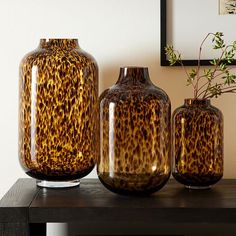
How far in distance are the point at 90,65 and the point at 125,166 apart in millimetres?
214

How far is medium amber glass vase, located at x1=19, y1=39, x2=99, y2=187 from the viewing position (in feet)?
3.08

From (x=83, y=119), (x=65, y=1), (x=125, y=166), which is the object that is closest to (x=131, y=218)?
(x=125, y=166)

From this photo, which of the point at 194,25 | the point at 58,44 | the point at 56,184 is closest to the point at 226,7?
the point at 194,25

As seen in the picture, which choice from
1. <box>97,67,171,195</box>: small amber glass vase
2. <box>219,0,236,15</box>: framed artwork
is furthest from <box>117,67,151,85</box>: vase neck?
<box>219,0,236,15</box>: framed artwork

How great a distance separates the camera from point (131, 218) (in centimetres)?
83

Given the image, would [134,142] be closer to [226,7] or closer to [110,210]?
[110,210]

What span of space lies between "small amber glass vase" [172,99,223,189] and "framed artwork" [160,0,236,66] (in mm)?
172

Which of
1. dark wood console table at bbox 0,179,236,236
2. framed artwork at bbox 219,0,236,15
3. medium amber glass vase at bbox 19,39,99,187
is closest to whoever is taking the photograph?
dark wood console table at bbox 0,179,236,236

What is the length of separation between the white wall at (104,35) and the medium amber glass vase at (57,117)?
162mm

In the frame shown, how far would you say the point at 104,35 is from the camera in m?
1.12

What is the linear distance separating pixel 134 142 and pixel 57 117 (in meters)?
0.15

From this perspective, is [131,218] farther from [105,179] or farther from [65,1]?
[65,1]

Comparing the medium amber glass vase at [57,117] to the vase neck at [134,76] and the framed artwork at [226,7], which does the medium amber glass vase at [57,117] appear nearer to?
the vase neck at [134,76]

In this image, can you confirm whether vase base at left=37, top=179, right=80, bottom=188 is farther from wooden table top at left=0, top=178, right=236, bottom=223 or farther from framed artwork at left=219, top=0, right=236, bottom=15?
framed artwork at left=219, top=0, right=236, bottom=15
